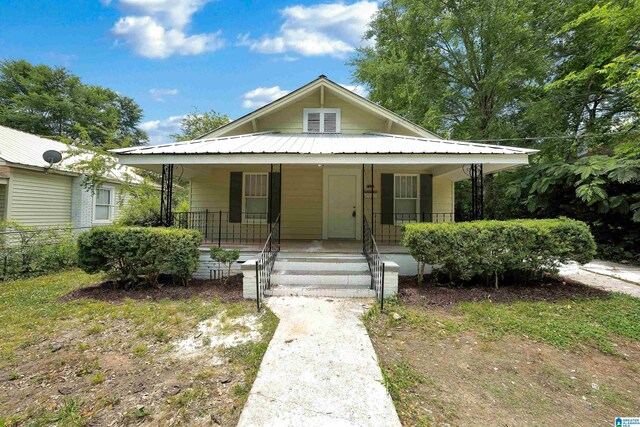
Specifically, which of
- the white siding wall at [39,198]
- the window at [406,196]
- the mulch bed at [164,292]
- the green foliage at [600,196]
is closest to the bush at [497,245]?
the window at [406,196]

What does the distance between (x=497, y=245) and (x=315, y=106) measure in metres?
7.31

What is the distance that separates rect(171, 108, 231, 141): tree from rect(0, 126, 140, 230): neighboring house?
10.1 m

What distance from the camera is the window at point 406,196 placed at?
927cm

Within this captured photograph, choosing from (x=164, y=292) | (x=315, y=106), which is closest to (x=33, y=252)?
(x=164, y=292)

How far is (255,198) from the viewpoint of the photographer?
9.18 metres

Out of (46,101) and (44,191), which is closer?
(44,191)

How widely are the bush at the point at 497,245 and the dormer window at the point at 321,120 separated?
5554mm

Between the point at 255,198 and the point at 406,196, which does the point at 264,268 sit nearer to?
the point at 255,198

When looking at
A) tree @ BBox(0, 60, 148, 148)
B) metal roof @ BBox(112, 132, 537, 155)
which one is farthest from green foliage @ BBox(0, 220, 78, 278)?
tree @ BBox(0, 60, 148, 148)

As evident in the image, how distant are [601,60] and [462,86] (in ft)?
18.3

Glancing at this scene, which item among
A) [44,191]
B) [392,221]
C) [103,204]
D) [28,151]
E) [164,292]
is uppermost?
[28,151]

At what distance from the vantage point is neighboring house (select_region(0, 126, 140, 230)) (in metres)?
9.34

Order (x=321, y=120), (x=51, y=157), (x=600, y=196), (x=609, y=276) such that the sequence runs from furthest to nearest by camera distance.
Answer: (x=51, y=157) < (x=321, y=120) < (x=600, y=196) < (x=609, y=276)

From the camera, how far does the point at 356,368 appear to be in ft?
10.1
